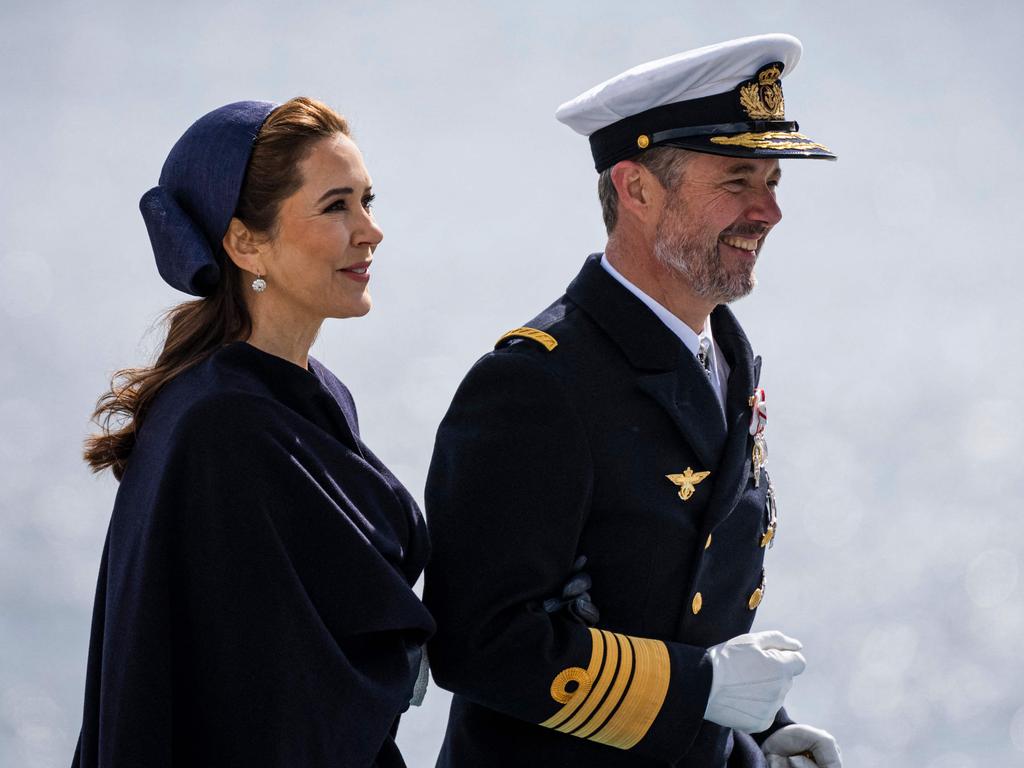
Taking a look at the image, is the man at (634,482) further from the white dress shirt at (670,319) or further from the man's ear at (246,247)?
the man's ear at (246,247)

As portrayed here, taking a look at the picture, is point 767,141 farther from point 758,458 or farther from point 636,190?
point 758,458

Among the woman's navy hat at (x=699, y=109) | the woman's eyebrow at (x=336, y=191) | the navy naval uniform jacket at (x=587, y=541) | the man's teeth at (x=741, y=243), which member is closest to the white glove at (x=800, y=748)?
the navy naval uniform jacket at (x=587, y=541)

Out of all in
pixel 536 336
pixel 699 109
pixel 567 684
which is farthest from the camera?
pixel 699 109

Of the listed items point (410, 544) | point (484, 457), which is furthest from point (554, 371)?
point (410, 544)

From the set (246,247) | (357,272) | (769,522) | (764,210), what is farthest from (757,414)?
(246,247)

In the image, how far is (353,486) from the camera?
85.4 inches

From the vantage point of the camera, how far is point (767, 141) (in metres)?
2.42

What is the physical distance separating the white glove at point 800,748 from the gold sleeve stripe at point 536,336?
81 centimetres

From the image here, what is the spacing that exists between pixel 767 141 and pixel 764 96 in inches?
4.1

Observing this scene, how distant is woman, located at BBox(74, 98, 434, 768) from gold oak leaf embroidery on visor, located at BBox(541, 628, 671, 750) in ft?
0.76

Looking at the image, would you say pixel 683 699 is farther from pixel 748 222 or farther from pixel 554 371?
pixel 748 222

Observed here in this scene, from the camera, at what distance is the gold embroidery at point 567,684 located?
2.18 metres

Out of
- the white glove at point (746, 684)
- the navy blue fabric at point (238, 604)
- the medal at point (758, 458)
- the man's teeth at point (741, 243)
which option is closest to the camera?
the navy blue fabric at point (238, 604)

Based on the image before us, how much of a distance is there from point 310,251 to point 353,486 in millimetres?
345
